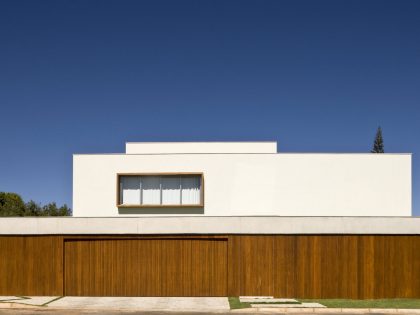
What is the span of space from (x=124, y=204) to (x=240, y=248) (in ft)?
20.5

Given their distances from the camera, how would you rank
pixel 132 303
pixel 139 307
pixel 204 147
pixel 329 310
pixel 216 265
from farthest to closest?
pixel 204 147 < pixel 216 265 < pixel 132 303 < pixel 139 307 < pixel 329 310

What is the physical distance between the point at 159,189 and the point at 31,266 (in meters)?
6.34

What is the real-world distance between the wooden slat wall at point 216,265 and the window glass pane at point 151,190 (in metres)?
3.18

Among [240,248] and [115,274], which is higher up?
[240,248]

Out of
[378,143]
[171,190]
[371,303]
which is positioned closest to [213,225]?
[171,190]

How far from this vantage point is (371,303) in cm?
1587

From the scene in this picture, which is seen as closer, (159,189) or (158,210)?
(158,210)

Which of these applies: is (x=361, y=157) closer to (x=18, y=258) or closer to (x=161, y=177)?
(x=161, y=177)

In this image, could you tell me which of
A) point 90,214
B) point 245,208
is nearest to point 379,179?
point 245,208

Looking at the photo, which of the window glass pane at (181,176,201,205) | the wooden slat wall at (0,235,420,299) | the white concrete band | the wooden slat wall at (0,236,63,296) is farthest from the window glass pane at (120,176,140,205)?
the wooden slat wall at (0,236,63,296)

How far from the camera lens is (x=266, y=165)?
2036 centimetres

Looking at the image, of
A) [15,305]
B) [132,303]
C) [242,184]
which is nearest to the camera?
[15,305]

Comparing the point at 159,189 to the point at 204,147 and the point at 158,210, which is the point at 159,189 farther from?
the point at 204,147

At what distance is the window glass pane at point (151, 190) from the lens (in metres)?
20.4
